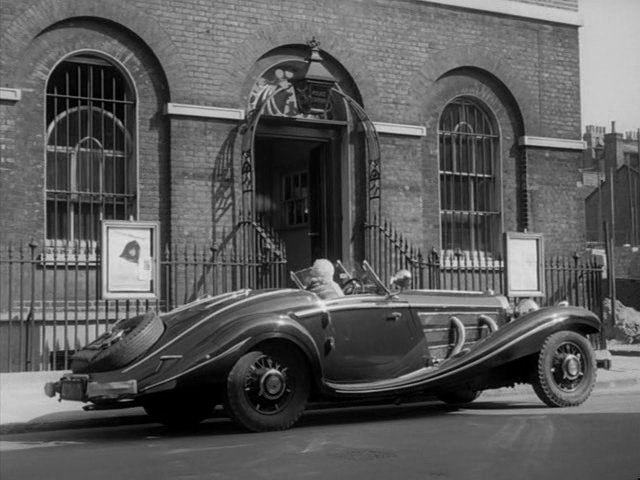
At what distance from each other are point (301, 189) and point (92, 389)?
376 inches

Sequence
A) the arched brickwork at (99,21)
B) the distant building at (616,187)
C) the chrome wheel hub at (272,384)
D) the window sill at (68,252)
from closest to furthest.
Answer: the chrome wheel hub at (272,384) < the window sill at (68,252) < the arched brickwork at (99,21) < the distant building at (616,187)

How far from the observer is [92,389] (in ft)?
25.9

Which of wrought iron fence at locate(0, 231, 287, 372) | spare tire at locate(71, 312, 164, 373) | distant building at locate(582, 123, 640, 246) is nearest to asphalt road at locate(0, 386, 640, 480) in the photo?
spare tire at locate(71, 312, 164, 373)

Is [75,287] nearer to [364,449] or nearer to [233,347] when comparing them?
[233,347]

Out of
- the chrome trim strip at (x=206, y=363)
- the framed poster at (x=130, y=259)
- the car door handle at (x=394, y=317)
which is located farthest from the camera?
the framed poster at (x=130, y=259)

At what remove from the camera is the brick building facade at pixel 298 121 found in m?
13.9

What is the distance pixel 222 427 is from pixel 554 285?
9.96m

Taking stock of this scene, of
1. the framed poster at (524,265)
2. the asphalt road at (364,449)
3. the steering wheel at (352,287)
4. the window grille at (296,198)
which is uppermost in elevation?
the window grille at (296,198)

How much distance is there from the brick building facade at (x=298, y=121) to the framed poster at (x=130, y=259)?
2023 millimetres

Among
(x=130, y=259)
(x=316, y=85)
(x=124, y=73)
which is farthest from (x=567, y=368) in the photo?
(x=124, y=73)

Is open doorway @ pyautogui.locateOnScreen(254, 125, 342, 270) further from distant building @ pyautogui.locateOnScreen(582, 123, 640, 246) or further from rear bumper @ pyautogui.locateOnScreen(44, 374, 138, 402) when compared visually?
distant building @ pyautogui.locateOnScreen(582, 123, 640, 246)

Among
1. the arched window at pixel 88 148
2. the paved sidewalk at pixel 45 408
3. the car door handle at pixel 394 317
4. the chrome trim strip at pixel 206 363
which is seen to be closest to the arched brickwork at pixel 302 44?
the arched window at pixel 88 148

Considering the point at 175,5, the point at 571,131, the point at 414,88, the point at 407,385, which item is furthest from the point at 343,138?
the point at 407,385

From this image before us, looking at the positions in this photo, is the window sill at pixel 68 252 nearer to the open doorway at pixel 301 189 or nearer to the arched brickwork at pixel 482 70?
the open doorway at pixel 301 189
